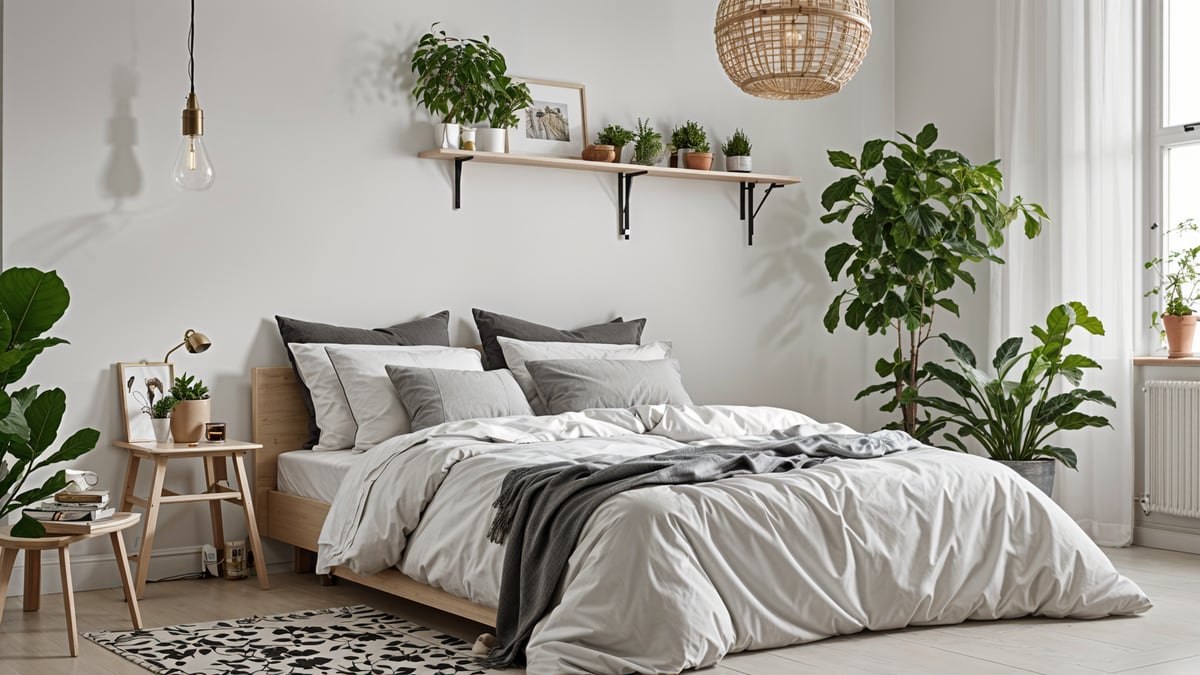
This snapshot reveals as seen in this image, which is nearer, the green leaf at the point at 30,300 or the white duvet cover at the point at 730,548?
the white duvet cover at the point at 730,548

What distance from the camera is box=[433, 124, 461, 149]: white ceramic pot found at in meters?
5.34

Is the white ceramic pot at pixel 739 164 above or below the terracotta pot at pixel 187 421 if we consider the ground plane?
above

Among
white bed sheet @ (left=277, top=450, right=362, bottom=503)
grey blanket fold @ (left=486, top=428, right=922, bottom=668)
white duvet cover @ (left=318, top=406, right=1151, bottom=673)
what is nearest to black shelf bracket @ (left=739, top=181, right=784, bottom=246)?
white duvet cover @ (left=318, top=406, right=1151, bottom=673)

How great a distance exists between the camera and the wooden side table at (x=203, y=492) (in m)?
4.38

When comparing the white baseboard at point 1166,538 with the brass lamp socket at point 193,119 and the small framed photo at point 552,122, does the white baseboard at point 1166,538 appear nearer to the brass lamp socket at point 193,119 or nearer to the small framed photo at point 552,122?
the small framed photo at point 552,122

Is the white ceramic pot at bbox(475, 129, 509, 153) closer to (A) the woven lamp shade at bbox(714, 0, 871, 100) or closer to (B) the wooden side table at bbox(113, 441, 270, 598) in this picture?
(A) the woven lamp shade at bbox(714, 0, 871, 100)

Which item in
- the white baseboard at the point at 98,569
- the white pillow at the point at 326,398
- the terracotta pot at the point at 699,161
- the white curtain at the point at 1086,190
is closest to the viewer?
the white baseboard at the point at 98,569

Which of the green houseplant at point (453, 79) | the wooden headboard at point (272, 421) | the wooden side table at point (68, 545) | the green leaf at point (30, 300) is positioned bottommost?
the wooden side table at point (68, 545)

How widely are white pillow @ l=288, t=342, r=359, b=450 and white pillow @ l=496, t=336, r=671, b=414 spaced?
29.8 inches

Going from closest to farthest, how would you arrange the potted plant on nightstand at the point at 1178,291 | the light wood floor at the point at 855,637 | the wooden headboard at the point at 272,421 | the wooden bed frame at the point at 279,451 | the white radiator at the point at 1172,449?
the light wood floor at the point at 855,637, the wooden bed frame at the point at 279,451, the wooden headboard at the point at 272,421, the white radiator at the point at 1172,449, the potted plant on nightstand at the point at 1178,291

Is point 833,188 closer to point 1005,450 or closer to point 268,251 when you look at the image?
point 1005,450

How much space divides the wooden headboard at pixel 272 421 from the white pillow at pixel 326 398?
0.44 ft

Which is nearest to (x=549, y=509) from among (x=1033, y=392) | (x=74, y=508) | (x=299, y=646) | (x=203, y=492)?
(x=299, y=646)

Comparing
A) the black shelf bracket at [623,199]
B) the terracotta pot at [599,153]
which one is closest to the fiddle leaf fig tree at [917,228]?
the black shelf bracket at [623,199]
